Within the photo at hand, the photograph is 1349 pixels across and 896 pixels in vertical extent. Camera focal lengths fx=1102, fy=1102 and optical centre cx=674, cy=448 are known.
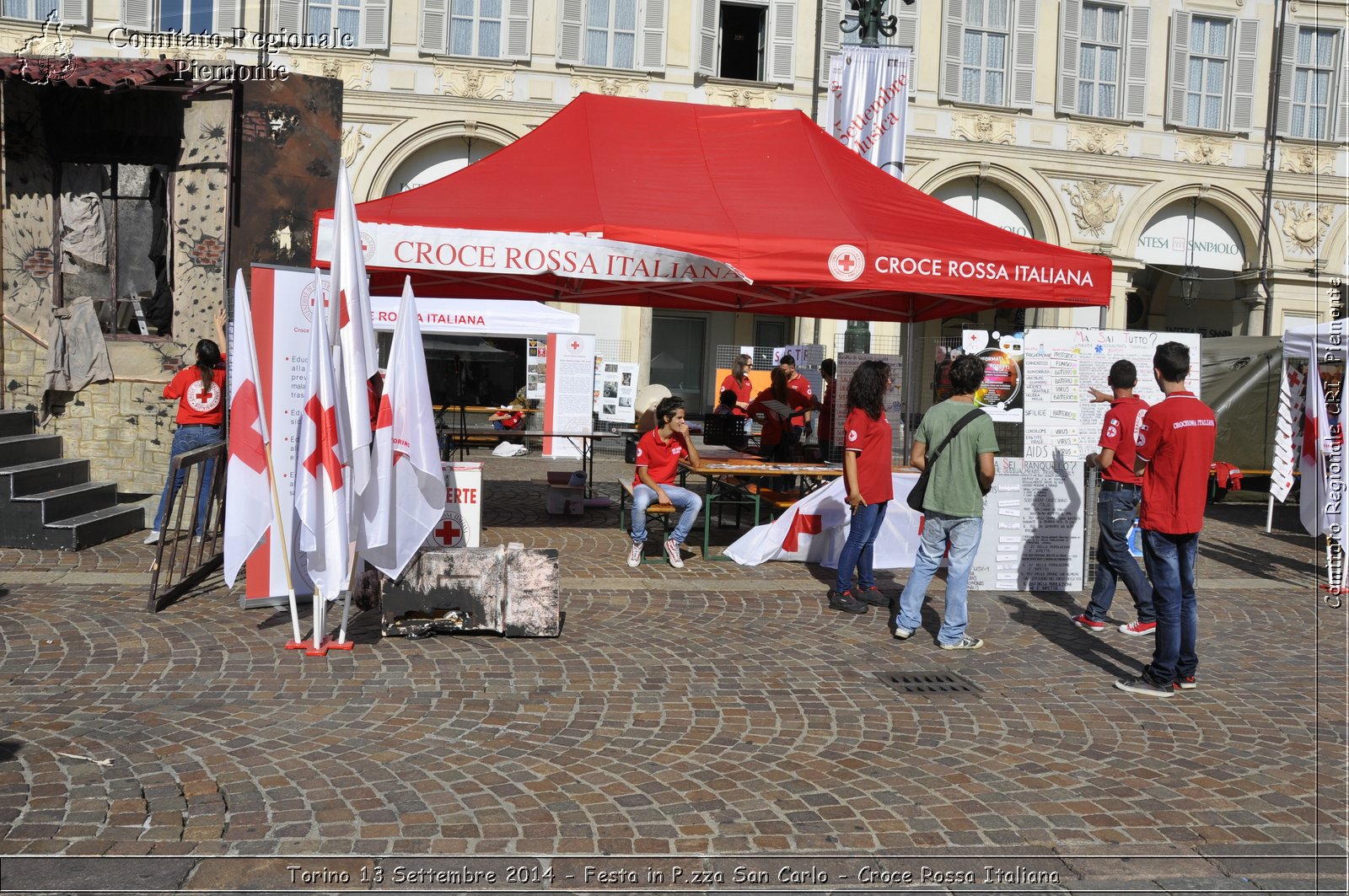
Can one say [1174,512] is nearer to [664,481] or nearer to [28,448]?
[664,481]

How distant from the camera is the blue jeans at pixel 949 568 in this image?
6434 mm

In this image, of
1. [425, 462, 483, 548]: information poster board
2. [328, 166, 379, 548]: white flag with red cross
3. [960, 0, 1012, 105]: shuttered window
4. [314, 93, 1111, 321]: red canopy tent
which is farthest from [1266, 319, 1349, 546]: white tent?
[960, 0, 1012, 105]: shuttered window

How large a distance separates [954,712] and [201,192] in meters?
8.68

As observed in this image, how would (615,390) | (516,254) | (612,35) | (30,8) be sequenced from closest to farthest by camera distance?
1. (516,254)
2. (30,8)
3. (615,390)
4. (612,35)

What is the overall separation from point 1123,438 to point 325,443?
16.1 ft

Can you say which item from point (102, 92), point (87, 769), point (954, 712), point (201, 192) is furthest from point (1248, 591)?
point (102, 92)

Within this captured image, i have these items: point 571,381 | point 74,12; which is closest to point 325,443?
point 571,381

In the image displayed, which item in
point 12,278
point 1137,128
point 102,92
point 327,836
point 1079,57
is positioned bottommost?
point 327,836

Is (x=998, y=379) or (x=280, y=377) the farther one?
(x=998, y=379)

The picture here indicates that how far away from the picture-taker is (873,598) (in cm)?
764

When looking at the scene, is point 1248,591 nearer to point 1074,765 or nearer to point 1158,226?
point 1074,765

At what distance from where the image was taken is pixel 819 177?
31.4 feet

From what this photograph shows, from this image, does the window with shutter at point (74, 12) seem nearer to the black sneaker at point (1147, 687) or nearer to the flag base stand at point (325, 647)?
the flag base stand at point (325, 647)

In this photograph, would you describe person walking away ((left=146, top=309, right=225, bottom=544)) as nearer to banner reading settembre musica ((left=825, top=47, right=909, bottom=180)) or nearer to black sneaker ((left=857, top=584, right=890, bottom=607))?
black sneaker ((left=857, top=584, right=890, bottom=607))
